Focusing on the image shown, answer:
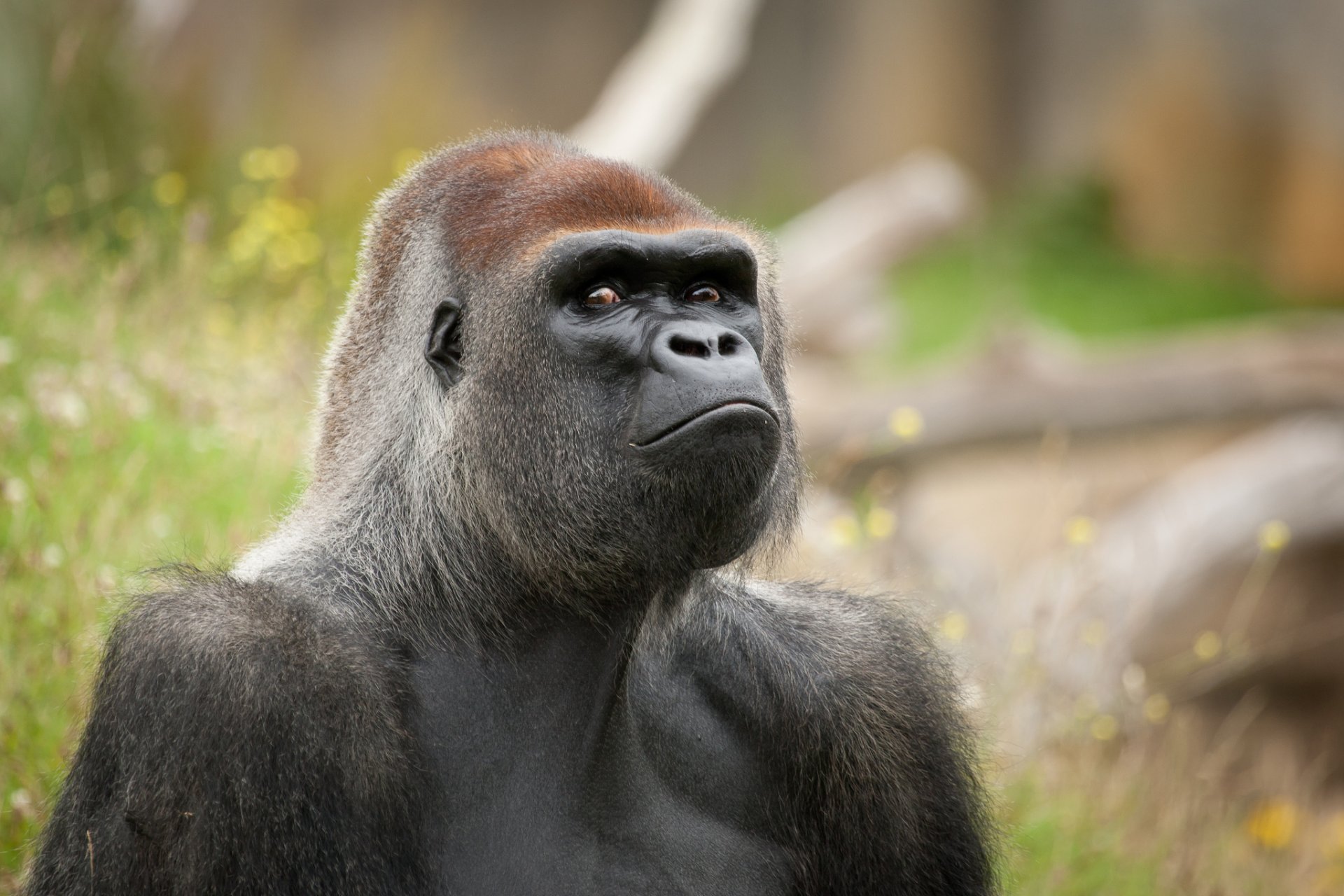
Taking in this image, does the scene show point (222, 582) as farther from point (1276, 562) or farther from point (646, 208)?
point (1276, 562)

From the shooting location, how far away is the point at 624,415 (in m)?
3.00

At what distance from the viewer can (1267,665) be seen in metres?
9.07

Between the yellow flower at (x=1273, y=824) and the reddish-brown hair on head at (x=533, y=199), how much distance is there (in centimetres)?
352

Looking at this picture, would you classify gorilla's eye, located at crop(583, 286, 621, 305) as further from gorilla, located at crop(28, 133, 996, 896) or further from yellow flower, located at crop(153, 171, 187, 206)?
yellow flower, located at crop(153, 171, 187, 206)

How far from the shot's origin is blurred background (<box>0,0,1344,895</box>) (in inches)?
199

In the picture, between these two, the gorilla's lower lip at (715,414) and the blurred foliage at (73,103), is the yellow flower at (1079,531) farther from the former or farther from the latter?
the blurred foliage at (73,103)

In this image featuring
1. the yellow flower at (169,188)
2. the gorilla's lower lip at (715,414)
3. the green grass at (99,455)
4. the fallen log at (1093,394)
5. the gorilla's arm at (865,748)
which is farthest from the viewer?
the fallen log at (1093,394)

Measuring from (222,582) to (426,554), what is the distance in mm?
449

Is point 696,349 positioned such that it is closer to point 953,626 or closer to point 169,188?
point 953,626

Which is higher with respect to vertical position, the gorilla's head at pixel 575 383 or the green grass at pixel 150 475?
the gorilla's head at pixel 575 383

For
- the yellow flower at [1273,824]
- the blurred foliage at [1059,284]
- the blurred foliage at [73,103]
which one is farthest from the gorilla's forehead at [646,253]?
the blurred foliage at [1059,284]

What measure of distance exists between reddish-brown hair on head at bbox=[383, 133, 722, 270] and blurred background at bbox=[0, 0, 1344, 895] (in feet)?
3.07

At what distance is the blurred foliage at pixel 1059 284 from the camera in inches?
673

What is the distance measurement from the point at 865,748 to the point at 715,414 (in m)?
0.97
